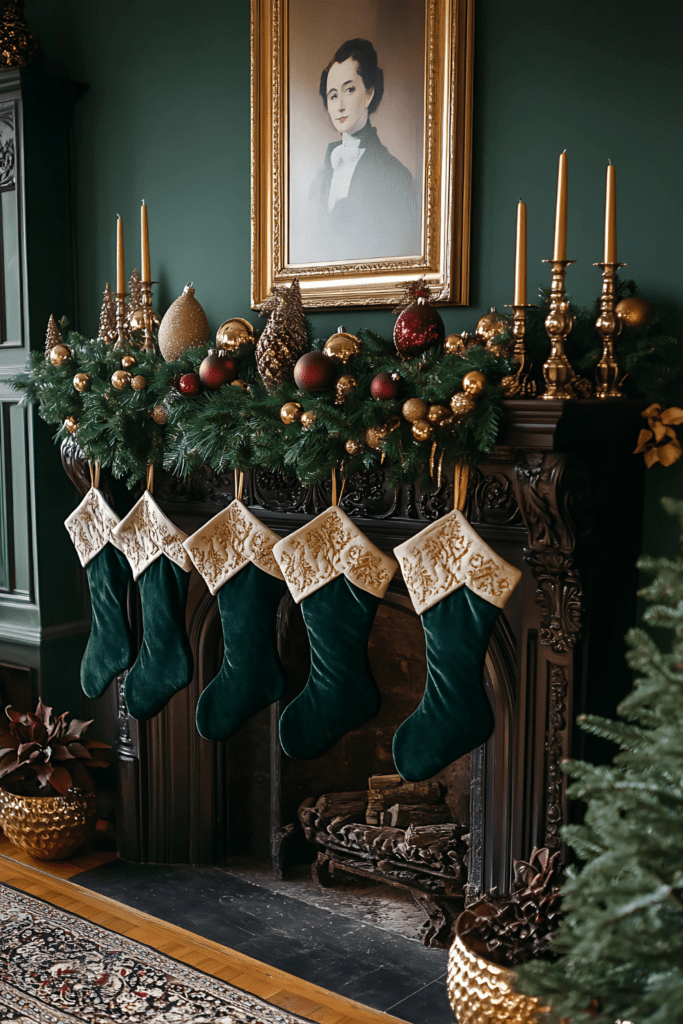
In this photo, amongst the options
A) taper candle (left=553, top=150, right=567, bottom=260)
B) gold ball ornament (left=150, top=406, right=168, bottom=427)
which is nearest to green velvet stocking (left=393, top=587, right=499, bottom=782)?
taper candle (left=553, top=150, right=567, bottom=260)

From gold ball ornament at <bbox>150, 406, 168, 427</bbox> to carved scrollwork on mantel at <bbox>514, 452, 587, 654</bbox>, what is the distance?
2.97 feet

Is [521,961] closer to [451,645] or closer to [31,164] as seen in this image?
[451,645]

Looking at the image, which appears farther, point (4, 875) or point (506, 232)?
point (4, 875)

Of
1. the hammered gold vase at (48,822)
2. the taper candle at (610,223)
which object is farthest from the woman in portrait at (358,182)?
the hammered gold vase at (48,822)

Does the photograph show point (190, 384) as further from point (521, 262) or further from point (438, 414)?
point (521, 262)

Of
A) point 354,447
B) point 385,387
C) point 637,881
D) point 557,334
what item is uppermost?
point 557,334

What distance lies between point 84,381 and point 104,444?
17 cm

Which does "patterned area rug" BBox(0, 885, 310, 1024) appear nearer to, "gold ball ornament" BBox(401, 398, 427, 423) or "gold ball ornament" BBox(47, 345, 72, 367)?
"gold ball ornament" BBox(401, 398, 427, 423)

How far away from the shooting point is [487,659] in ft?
6.81

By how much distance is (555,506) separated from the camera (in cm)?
175

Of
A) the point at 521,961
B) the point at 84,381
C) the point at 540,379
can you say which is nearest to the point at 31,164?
the point at 84,381

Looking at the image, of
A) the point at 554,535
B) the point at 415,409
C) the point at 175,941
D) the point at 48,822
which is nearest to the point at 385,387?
the point at 415,409

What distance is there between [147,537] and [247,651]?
1.44ft

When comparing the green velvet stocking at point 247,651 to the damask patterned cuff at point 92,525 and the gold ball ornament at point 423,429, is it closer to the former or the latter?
the damask patterned cuff at point 92,525
